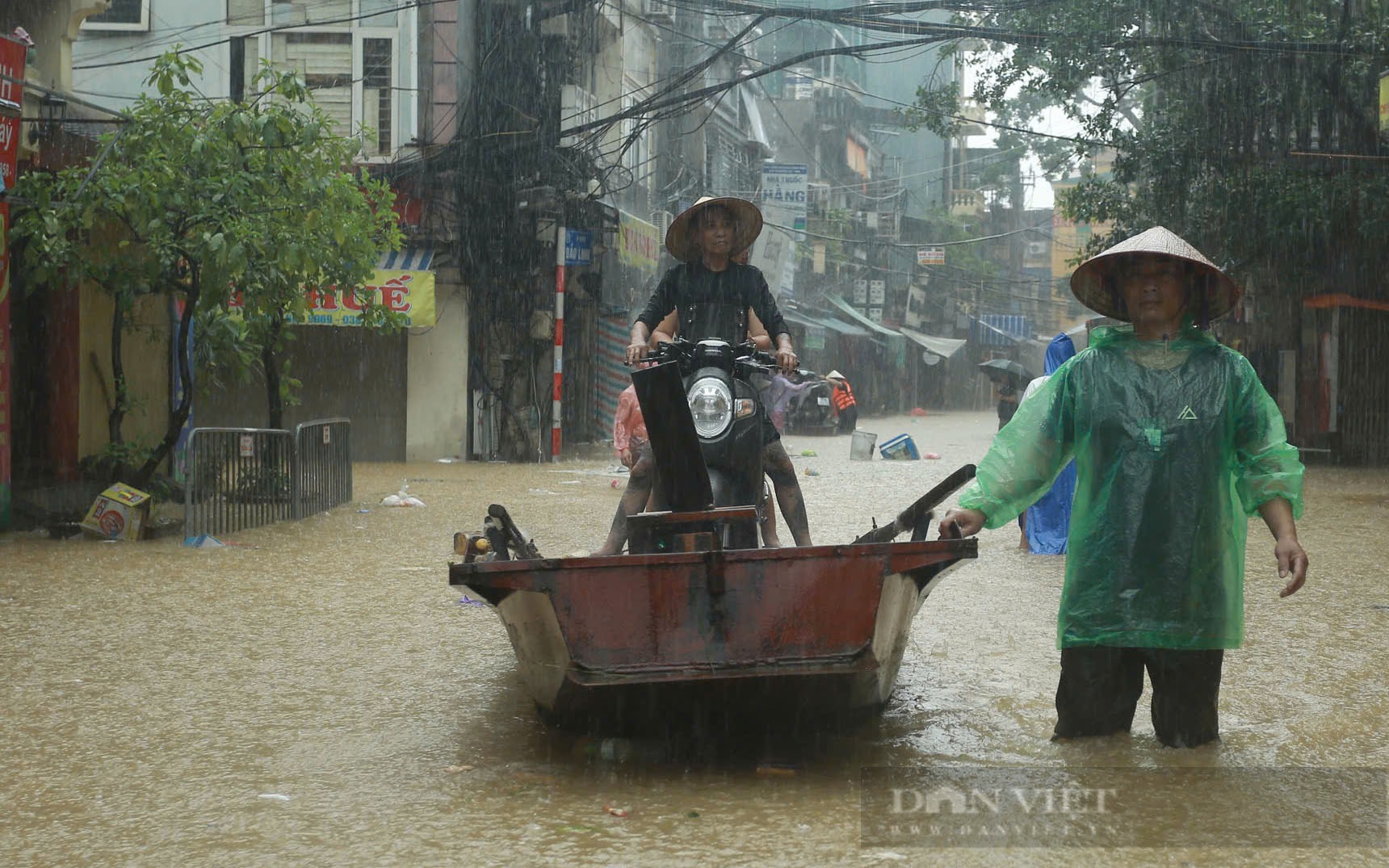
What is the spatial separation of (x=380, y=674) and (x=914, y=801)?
2.88m

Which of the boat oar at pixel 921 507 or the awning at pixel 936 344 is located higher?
the awning at pixel 936 344

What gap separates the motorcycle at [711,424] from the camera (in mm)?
4668

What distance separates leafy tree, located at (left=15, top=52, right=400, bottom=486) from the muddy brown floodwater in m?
2.45

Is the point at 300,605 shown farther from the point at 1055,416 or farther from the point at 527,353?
the point at 527,353

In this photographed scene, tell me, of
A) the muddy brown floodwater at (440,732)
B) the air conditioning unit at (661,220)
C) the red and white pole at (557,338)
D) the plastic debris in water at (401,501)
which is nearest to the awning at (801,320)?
the air conditioning unit at (661,220)

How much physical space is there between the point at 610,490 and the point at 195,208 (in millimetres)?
6843

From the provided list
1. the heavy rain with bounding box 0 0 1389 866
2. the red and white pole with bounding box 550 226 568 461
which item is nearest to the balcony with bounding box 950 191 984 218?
the heavy rain with bounding box 0 0 1389 866

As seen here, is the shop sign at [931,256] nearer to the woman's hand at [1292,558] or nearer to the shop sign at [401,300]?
the shop sign at [401,300]

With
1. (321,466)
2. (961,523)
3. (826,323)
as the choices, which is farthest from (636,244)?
(961,523)

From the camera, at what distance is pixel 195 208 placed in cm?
1077

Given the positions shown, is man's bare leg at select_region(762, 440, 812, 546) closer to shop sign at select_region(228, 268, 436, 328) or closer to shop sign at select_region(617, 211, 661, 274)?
shop sign at select_region(228, 268, 436, 328)

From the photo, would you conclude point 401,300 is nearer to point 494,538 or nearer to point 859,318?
point 494,538

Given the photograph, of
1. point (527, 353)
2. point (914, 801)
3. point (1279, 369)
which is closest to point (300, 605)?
point (914, 801)

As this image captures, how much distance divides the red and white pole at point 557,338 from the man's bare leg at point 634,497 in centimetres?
1538
